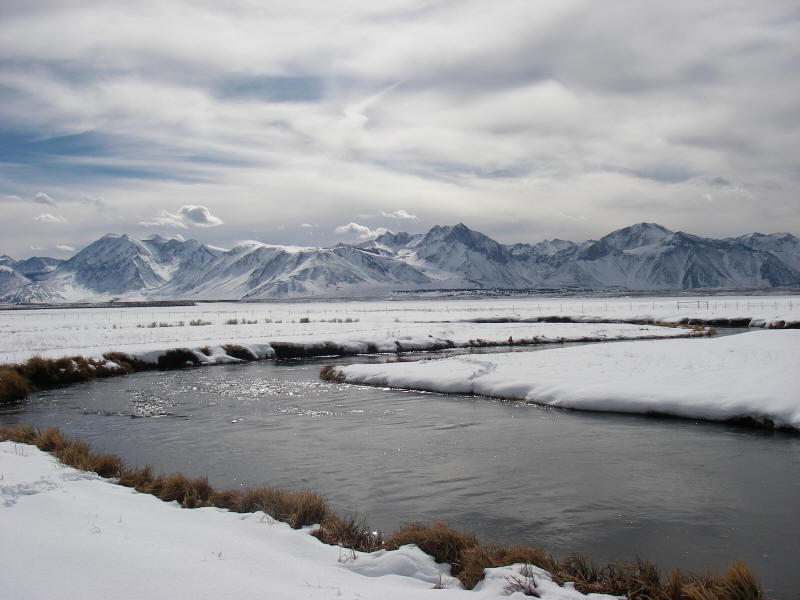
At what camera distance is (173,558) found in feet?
23.3

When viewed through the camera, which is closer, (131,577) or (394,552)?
(131,577)

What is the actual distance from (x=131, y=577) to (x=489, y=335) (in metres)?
50.3

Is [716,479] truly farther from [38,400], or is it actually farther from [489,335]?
[489,335]

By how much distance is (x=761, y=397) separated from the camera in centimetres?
1903

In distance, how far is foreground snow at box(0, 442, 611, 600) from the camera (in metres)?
6.17

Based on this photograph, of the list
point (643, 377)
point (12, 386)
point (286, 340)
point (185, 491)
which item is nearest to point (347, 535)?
point (185, 491)

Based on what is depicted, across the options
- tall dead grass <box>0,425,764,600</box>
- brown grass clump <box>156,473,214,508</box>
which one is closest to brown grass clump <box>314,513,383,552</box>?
tall dead grass <box>0,425,764,600</box>

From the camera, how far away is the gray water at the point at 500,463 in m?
10.3

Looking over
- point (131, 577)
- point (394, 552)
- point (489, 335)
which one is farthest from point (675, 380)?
point (489, 335)

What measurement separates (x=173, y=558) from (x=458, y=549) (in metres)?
4.35

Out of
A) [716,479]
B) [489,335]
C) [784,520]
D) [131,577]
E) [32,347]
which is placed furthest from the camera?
[489,335]

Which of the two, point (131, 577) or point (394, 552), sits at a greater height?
point (131, 577)

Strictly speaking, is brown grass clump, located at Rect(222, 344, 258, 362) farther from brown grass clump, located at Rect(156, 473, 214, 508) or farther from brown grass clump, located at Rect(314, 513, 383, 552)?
brown grass clump, located at Rect(314, 513, 383, 552)

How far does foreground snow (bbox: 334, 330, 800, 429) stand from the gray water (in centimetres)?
104
